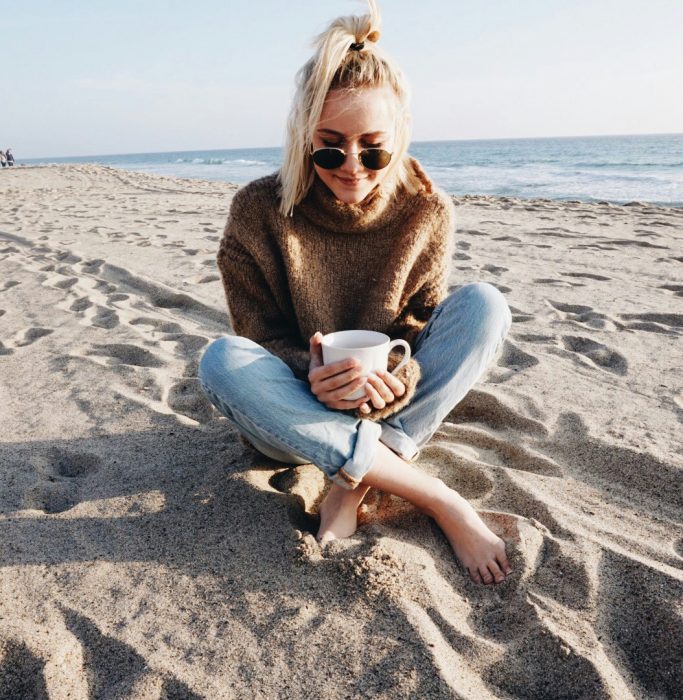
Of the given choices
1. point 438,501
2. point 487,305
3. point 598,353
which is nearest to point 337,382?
point 438,501

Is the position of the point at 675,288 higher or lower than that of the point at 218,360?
lower

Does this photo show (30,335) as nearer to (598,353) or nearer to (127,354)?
(127,354)

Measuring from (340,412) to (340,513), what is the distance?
0.87 feet

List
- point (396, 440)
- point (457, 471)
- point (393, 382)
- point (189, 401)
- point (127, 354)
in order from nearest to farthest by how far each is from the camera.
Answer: point (393, 382) → point (396, 440) → point (457, 471) → point (189, 401) → point (127, 354)

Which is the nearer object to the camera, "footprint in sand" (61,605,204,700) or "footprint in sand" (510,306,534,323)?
"footprint in sand" (61,605,204,700)

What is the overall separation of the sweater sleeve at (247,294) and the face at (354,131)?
1.09ft

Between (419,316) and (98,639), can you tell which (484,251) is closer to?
(419,316)

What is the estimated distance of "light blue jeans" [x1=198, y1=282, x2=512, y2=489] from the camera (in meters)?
1.49

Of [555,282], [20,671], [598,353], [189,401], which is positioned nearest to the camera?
[20,671]

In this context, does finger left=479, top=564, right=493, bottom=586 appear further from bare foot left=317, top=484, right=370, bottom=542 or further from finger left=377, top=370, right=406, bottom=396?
finger left=377, top=370, right=406, bottom=396

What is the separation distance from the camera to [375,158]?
1.73 metres

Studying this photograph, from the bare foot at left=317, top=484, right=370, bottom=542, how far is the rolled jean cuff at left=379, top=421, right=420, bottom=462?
157 millimetres

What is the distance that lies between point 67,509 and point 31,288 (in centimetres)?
287

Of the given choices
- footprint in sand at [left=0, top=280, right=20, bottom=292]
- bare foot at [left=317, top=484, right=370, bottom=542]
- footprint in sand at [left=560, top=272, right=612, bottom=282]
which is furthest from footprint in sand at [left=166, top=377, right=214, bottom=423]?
footprint in sand at [left=560, top=272, right=612, bottom=282]
